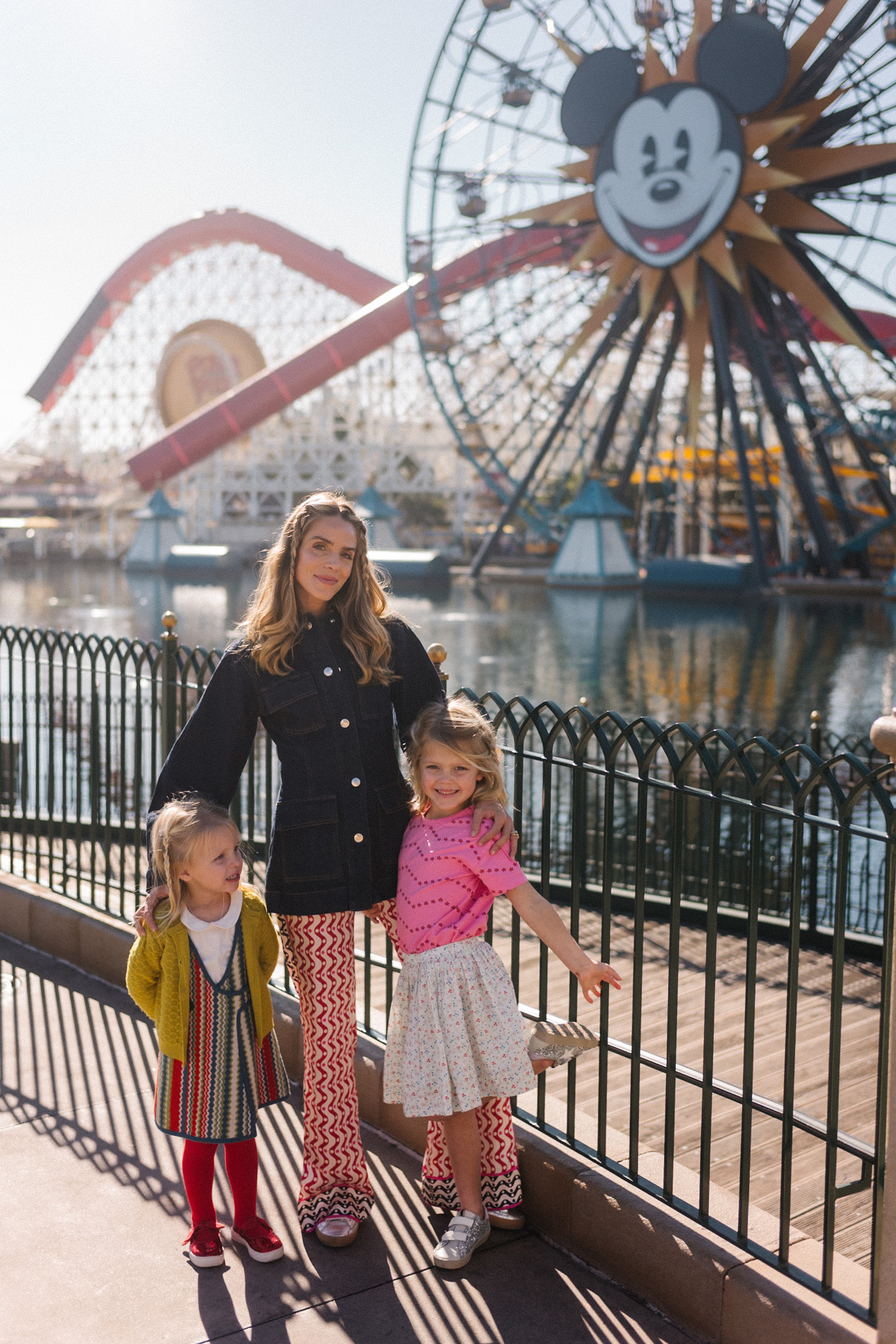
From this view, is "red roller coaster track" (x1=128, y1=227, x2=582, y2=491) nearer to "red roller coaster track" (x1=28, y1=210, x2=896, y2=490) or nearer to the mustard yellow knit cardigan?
"red roller coaster track" (x1=28, y1=210, x2=896, y2=490)

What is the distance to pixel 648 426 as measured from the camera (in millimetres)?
29031

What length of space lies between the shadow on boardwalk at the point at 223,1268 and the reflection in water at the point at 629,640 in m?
7.44

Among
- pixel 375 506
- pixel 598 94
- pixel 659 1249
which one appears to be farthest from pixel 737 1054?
pixel 375 506

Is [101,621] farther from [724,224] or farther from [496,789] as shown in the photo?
[496,789]

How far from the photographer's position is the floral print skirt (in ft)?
8.04

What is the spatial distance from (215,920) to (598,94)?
2533cm

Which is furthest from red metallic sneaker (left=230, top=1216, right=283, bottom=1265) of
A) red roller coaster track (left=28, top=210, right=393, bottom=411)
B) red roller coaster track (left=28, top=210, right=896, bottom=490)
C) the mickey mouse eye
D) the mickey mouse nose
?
red roller coaster track (left=28, top=210, right=393, bottom=411)

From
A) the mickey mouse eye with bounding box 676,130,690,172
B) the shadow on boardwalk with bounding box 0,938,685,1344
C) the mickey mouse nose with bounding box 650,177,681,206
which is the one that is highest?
the mickey mouse eye with bounding box 676,130,690,172

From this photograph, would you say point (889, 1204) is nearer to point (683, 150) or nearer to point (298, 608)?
point (298, 608)

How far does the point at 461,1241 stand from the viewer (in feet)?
8.11

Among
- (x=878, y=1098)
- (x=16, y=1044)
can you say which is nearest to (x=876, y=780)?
(x=878, y=1098)

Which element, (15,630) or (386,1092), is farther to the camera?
(15,630)

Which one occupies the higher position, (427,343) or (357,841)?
(427,343)

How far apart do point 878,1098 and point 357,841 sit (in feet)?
3.50
